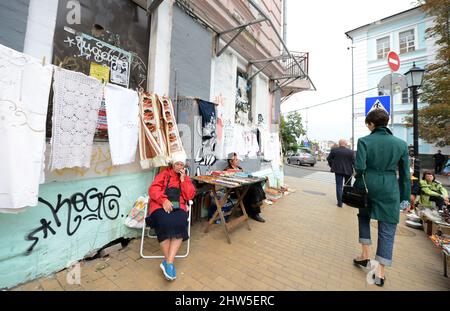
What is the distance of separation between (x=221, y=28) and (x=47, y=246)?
5810 millimetres

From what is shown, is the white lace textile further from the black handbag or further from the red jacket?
the black handbag

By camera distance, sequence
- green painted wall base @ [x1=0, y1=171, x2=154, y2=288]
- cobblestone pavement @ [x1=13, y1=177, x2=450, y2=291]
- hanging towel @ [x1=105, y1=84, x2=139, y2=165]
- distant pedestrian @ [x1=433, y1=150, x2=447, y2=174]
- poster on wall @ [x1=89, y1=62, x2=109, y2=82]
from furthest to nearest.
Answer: distant pedestrian @ [x1=433, y1=150, x2=447, y2=174] < poster on wall @ [x1=89, y1=62, x2=109, y2=82] < hanging towel @ [x1=105, y1=84, x2=139, y2=165] < cobblestone pavement @ [x1=13, y1=177, x2=450, y2=291] < green painted wall base @ [x1=0, y1=171, x2=154, y2=288]

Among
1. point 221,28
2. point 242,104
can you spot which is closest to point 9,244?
point 221,28

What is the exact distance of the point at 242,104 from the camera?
289 inches

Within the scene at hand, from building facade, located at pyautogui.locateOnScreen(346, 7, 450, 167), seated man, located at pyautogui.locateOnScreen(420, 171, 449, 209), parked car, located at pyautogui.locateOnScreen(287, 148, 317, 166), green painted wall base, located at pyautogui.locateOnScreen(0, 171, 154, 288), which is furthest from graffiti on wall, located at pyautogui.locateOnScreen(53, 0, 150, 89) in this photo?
parked car, located at pyautogui.locateOnScreen(287, 148, 317, 166)

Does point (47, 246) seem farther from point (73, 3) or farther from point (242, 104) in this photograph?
point (242, 104)

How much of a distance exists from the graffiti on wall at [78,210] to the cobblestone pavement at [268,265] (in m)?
0.55

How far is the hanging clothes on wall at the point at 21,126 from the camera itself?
1.81 m

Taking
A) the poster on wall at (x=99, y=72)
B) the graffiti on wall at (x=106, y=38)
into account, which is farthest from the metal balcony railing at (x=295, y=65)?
the poster on wall at (x=99, y=72)

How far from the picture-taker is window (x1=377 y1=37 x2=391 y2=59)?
1764 cm

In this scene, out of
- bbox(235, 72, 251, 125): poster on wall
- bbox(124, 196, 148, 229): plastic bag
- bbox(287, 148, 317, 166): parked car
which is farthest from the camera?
bbox(287, 148, 317, 166): parked car

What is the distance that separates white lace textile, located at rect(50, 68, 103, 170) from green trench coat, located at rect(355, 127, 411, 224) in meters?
3.52

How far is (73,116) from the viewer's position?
7.77 ft
